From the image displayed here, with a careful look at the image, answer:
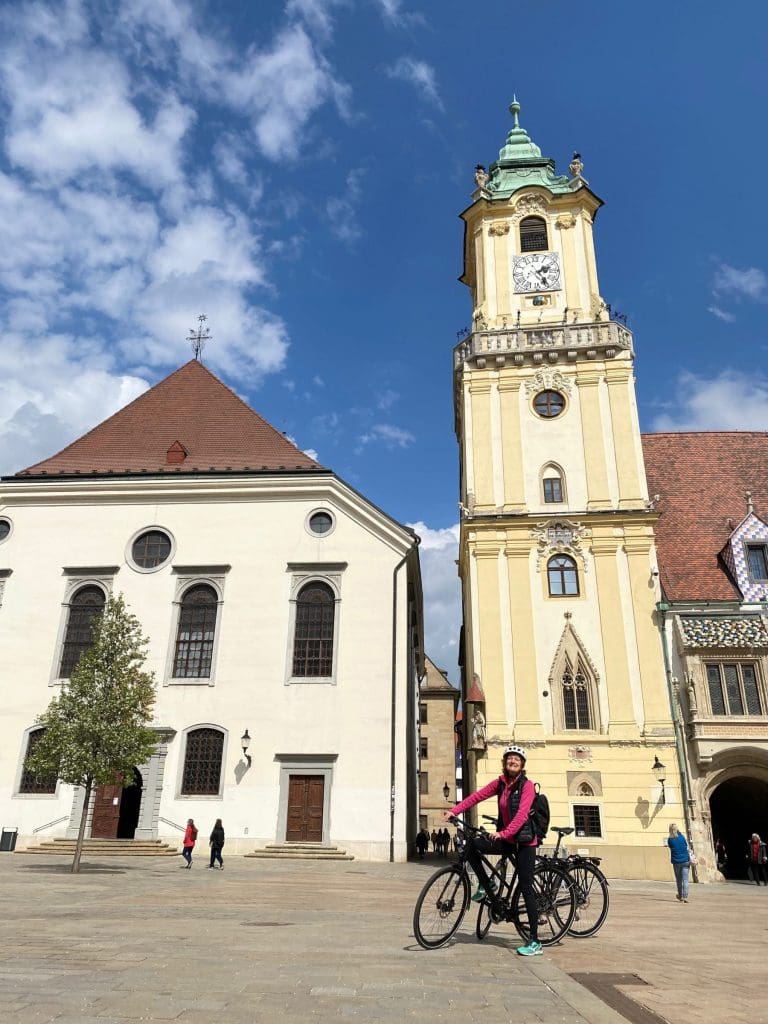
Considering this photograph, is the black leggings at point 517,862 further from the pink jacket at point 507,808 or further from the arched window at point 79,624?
the arched window at point 79,624

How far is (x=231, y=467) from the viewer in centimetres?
2762

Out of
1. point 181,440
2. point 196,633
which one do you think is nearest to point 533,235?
point 181,440

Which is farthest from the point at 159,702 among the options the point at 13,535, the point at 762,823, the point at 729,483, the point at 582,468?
the point at 729,483

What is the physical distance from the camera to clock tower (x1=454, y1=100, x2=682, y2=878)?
2328cm

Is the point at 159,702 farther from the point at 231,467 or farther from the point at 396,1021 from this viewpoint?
the point at 396,1021

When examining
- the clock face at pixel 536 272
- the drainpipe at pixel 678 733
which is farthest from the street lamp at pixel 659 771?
the clock face at pixel 536 272

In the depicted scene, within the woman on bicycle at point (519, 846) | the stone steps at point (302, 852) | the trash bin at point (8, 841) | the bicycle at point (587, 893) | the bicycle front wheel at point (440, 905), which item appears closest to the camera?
the woman on bicycle at point (519, 846)

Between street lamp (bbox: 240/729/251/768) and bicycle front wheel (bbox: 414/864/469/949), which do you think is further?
street lamp (bbox: 240/729/251/768)

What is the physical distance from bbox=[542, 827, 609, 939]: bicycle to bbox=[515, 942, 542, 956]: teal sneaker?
1.14 m

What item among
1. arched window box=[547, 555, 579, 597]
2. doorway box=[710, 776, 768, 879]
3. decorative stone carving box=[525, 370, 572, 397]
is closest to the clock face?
decorative stone carving box=[525, 370, 572, 397]

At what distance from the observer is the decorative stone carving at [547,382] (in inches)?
1136

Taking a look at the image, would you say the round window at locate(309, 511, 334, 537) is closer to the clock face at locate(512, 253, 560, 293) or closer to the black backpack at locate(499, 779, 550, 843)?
the clock face at locate(512, 253, 560, 293)

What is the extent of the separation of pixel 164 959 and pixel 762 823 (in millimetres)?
25892

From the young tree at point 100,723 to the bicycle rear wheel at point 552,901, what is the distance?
44.1 feet
